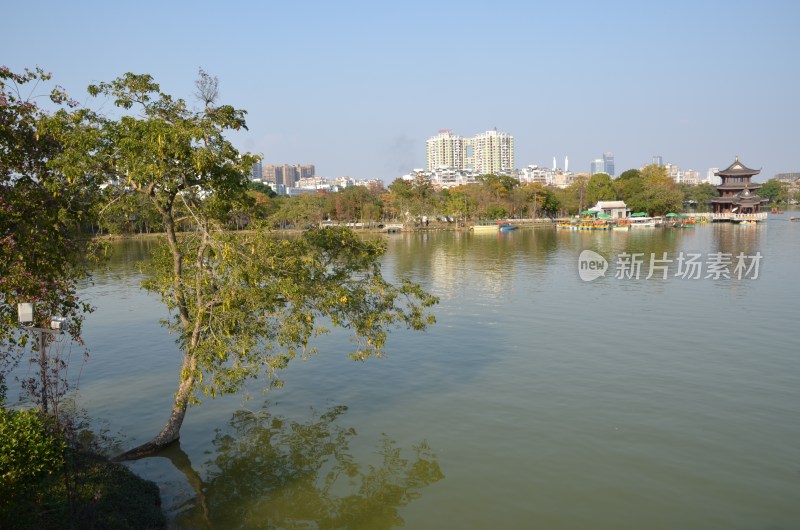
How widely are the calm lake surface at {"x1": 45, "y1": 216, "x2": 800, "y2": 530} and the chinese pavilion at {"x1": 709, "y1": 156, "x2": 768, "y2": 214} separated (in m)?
71.1

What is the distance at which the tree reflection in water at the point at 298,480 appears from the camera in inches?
375

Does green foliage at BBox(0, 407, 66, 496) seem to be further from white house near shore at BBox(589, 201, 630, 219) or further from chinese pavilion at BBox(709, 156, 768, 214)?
chinese pavilion at BBox(709, 156, 768, 214)

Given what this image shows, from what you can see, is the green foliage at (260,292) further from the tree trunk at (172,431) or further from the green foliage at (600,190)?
the green foliage at (600,190)

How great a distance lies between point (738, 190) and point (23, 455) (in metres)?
98.4

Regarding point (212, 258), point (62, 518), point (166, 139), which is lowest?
point (62, 518)

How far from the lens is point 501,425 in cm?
1291

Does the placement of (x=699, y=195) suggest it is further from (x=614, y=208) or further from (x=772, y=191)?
(x=614, y=208)

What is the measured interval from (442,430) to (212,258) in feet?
19.7

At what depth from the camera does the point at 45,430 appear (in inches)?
331

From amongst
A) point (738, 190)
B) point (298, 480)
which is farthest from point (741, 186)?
point (298, 480)

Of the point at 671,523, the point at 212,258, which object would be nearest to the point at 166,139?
the point at 212,258

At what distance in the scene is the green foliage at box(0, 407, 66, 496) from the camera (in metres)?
6.83

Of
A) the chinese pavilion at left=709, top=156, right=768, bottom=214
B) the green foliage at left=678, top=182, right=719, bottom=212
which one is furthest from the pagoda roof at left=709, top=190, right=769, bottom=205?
the green foliage at left=678, top=182, right=719, bottom=212

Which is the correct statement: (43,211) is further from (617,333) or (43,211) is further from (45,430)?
(617,333)
